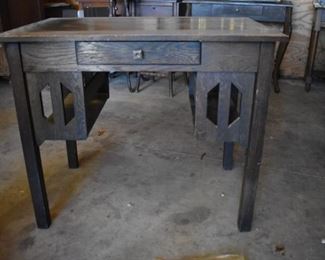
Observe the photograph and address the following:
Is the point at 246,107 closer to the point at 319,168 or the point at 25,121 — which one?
the point at 25,121

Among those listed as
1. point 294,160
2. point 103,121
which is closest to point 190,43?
point 294,160

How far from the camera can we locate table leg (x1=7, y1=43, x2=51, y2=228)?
4.03ft

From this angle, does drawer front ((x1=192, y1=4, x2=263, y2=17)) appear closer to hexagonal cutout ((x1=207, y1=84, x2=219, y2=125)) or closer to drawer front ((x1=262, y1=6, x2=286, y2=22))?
drawer front ((x1=262, y1=6, x2=286, y2=22))

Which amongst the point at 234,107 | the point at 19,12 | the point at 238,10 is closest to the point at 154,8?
the point at 238,10

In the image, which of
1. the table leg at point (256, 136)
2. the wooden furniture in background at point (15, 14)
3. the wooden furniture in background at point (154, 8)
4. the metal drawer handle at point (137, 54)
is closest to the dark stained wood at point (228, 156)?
the table leg at point (256, 136)

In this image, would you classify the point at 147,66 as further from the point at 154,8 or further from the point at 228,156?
the point at 154,8

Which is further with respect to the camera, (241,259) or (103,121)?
(103,121)

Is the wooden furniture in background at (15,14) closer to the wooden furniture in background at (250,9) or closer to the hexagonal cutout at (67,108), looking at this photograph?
the wooden furniture in background at (250,9)

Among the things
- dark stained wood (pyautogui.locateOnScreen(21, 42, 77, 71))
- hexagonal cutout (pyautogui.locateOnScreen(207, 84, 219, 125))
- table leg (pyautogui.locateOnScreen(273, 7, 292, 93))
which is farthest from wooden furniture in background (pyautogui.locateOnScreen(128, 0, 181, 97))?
dark stained wood (pyautogui.locateOnScreen(21, 42, 77, 71))

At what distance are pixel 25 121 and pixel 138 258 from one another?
655 mm

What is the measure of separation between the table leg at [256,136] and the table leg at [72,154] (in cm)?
93

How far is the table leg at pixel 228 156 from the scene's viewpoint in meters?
1.92

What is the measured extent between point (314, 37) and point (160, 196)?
2385 mm

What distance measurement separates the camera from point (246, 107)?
128 cm
